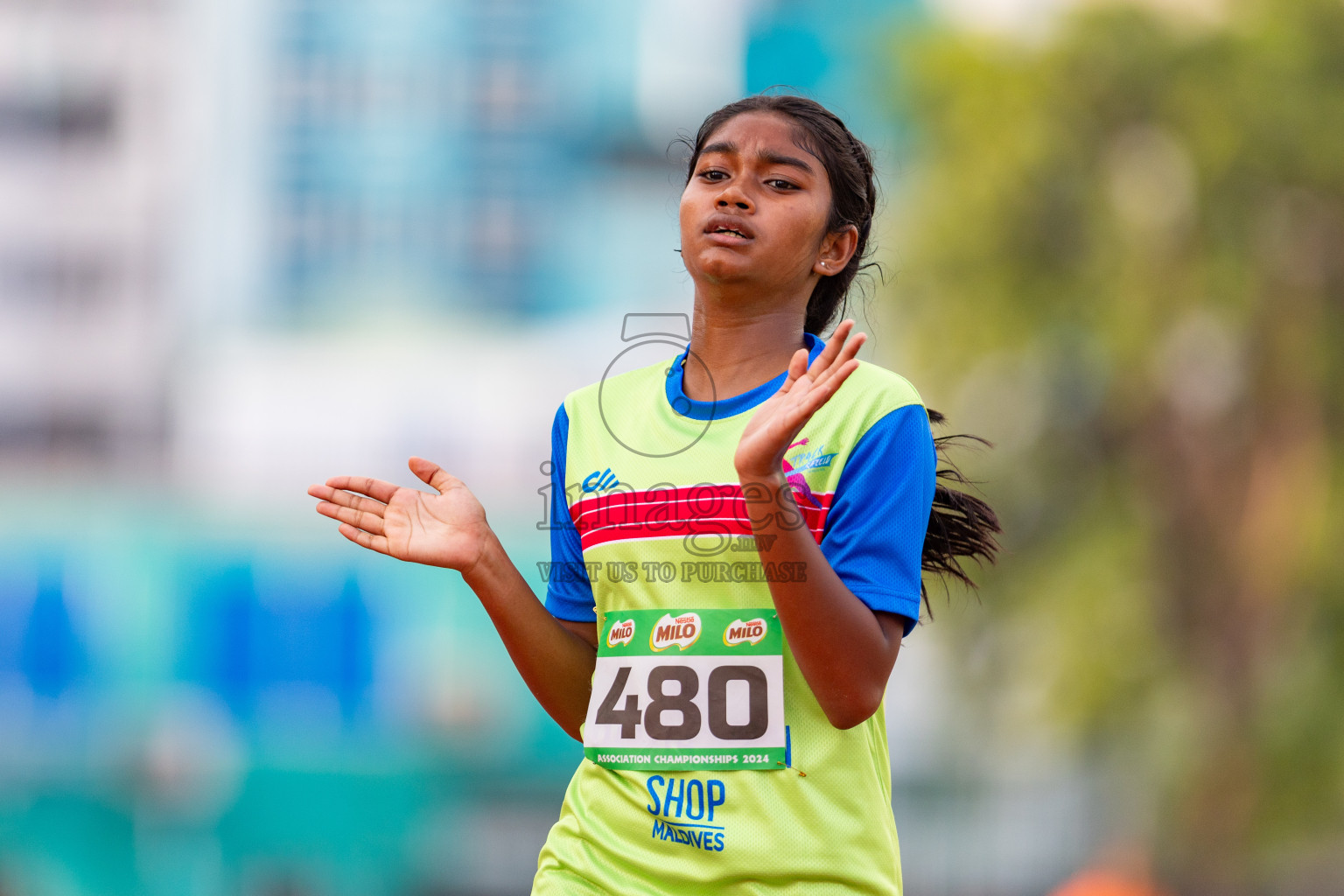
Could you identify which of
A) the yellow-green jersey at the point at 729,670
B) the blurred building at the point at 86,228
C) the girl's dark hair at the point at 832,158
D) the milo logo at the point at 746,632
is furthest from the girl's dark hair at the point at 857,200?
the blurred building at the point at 86,228

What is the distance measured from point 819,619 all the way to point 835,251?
784mm

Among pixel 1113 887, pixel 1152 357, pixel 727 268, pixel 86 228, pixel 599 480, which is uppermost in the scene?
pixel 86 228

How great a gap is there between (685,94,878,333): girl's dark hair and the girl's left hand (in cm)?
54

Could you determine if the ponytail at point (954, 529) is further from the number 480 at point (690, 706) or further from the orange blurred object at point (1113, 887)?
the orange blurred object at point (1113, 887)

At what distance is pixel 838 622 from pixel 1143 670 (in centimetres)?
1163

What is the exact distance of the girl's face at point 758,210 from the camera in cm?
253

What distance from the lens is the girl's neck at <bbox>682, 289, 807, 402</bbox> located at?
2582 millimetres

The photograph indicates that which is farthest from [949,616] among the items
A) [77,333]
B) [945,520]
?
[77,333]

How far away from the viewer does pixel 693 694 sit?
2.33 meters

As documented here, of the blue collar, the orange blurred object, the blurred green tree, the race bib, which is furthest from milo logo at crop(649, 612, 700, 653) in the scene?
the orange blurred object

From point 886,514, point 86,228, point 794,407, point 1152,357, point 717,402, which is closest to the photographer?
point 794,407

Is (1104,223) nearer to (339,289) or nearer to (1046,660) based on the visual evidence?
(1046,660)

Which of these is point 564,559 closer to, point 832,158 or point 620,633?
point 620,633

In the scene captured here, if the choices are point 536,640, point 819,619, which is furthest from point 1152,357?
point 819,619
